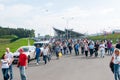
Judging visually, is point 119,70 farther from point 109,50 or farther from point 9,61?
point 109,50

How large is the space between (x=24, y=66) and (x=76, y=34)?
3744 inches

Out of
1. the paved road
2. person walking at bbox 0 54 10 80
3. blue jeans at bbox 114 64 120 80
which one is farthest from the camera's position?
the paved road

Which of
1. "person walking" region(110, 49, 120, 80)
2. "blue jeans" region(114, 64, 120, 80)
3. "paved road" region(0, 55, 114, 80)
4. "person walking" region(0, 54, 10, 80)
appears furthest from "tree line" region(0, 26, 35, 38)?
"blue jeans" region(114, 64, 120, 80)

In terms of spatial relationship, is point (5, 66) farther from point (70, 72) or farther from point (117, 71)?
point (117, 71)

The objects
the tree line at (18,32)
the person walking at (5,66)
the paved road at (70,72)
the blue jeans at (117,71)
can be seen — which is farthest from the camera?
the tree line at (18,32)

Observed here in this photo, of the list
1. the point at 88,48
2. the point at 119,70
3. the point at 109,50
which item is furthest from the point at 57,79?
the point at 109,50

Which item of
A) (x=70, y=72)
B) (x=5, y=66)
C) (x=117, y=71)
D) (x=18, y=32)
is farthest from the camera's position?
(x=18, y=32)

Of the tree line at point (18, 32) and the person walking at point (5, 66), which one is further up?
the tree line at point (18, 32)

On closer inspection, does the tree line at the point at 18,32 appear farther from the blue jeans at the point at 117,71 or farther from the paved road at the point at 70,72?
the blue jeans at the point at 117,71

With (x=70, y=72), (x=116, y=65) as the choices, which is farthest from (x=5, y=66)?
(x=116, y=65)

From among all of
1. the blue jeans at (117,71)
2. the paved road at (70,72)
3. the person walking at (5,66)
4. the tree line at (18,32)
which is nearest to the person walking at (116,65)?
the blue jeans at (117,71)

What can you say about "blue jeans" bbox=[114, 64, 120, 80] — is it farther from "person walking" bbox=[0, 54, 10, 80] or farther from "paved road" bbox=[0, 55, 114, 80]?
"person walking" bbox=[0, 54, 10, 80]

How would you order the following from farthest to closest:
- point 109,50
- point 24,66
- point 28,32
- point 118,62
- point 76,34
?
point 28,32 → point 76,34 → point 109,50 → point 24,66 → point 118,62

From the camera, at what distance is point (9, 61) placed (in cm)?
1675
